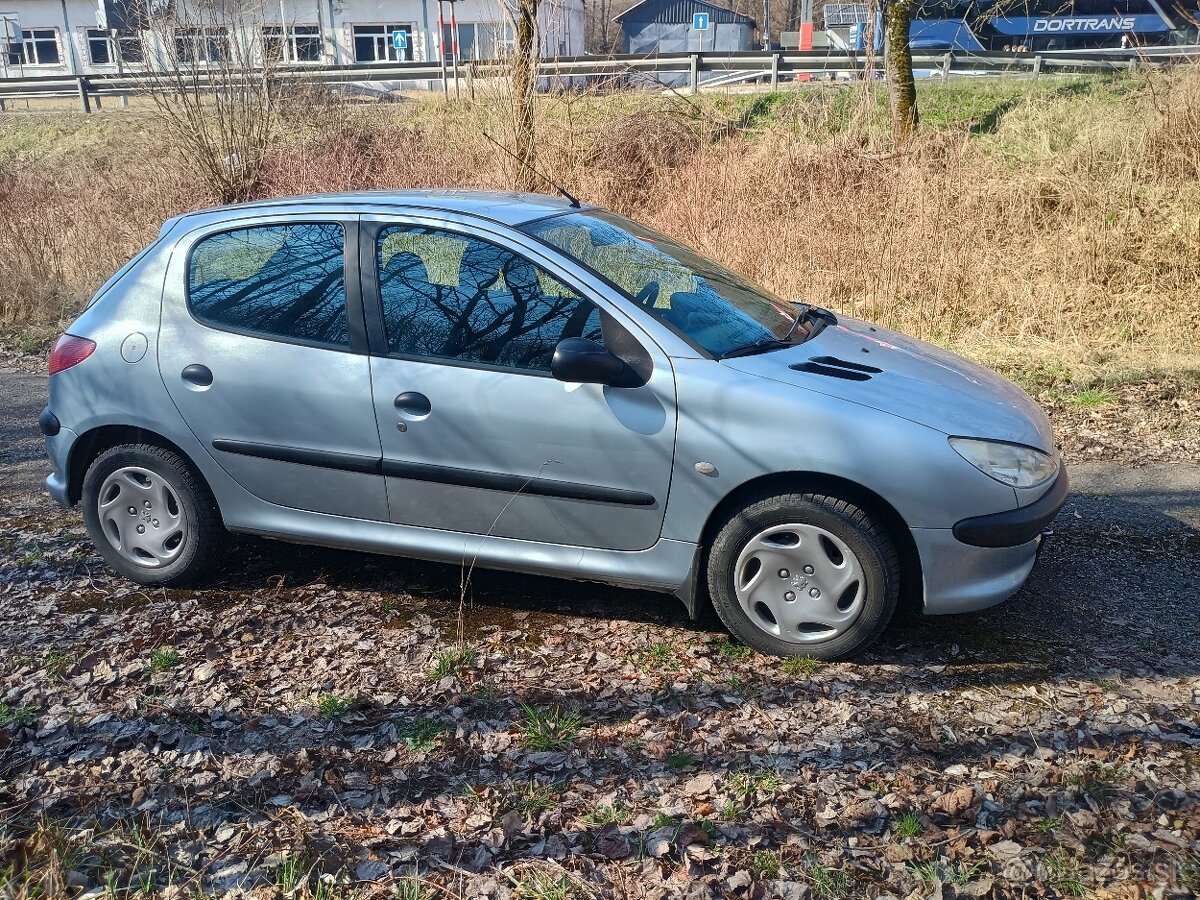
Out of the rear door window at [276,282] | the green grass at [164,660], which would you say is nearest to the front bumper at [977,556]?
the rear door window at [276,282]

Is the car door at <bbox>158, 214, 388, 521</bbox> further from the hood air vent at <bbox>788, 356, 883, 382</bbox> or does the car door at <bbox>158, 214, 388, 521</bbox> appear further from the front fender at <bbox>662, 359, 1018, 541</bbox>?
the hood air vent at <bbox>788, 356, 883, 382</bbox>

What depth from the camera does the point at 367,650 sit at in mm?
4195

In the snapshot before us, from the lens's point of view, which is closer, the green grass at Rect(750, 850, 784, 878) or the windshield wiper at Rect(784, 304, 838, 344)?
the green grass at Rect(750, 850, 784, 878)

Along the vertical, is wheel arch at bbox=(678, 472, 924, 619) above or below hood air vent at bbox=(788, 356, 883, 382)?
below

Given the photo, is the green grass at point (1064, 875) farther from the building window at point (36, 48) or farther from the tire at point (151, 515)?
the building window at point (36, 48)

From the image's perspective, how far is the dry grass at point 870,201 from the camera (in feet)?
33.4

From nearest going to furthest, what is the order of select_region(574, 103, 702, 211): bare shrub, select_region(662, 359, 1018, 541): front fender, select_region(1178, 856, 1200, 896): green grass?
select_region(1178, 856, 1200, 896): green grass < select_region(662, 359, 1018, 541): front fender < select_region(574, 103, 702, 211): bare shrub

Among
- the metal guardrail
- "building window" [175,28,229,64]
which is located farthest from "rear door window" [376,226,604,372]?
"building window" [175,28,229,64]

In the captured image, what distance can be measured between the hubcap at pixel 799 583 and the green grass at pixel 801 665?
0.07 meters

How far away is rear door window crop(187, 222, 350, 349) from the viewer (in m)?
4.42

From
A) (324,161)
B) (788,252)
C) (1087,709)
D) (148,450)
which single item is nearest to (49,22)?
(324,161)

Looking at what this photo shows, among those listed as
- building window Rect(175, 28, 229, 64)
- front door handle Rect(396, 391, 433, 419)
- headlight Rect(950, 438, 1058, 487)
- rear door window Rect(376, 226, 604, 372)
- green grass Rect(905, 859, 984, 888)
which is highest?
building window Rect(175, 28, 229, 64)

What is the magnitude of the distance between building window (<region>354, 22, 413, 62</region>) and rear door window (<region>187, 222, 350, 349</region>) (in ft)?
141

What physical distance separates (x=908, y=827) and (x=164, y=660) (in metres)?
2.86
